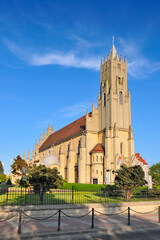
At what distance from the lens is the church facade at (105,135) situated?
48.1 meters

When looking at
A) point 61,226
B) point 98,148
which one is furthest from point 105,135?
point 61,226

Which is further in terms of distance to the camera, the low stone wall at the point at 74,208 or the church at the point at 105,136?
the church at the point at 105,136

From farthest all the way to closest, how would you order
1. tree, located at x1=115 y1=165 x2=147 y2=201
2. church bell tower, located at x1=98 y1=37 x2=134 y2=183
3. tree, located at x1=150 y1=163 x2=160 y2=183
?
tree, located at x1=150 y1=163 x2=160 y2=183 < church bell tower, located at x1=98 y1=37 x2=134 y2=183 < tree, located at x1=115 y1=165 x2=147 y2=201

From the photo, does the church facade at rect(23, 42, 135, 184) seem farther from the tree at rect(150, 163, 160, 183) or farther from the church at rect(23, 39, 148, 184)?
the tree at rect(150, 163, 160, 183)

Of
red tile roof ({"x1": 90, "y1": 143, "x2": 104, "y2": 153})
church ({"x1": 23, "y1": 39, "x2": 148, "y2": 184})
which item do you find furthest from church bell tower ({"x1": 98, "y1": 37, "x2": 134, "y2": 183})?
red tile roof ({"x1": 90, "y1": 143, "x2": 104, "y2": 153})

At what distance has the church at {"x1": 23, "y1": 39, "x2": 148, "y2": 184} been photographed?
4812 cm

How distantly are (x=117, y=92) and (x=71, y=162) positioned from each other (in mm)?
19564

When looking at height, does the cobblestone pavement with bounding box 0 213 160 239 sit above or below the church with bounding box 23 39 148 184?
below

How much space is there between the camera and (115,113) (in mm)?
51406

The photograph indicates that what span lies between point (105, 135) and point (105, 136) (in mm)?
393

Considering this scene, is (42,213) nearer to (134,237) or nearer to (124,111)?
(134,237)

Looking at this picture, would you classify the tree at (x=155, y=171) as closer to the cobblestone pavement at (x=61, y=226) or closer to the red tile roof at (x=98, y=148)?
the red tile roof at (x=98, y=148)

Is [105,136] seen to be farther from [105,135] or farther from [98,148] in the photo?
[98,148]

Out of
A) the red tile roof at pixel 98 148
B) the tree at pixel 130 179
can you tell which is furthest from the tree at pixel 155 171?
the tree at pixel 130 179
